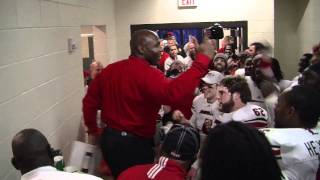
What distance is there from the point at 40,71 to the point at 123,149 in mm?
1031

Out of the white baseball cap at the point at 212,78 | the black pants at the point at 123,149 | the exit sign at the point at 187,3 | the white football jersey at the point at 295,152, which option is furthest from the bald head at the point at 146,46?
the exit sign at the point at 187,3

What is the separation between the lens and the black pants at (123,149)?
3.89m

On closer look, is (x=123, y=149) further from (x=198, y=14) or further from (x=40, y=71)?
(x=198, y=14)

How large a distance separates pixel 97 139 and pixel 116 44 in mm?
4969

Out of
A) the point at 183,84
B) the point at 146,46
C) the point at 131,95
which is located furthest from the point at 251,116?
the point at 146,46

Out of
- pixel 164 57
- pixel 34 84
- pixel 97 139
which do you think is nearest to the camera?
pixel 34 84

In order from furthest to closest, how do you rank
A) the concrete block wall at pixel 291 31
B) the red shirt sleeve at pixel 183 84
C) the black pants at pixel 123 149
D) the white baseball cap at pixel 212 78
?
the concrete block wall at pixel 291 31 < the white baseball cap at pixel 212 78 < the black pants at pixel 123 149 < the red shirt sleeve at pixel 183 84

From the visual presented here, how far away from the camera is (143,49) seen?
396 cm

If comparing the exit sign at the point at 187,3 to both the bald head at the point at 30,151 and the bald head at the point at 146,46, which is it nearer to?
the bald head at the point at 146,46

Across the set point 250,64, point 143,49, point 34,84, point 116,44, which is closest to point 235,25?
point 116,44

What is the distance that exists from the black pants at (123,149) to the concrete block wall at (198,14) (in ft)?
17.1

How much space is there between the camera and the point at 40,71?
3.89 m

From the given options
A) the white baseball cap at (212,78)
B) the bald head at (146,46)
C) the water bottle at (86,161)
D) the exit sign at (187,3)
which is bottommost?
the water bottle at (86,161)

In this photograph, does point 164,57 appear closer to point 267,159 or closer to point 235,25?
point 235,25
